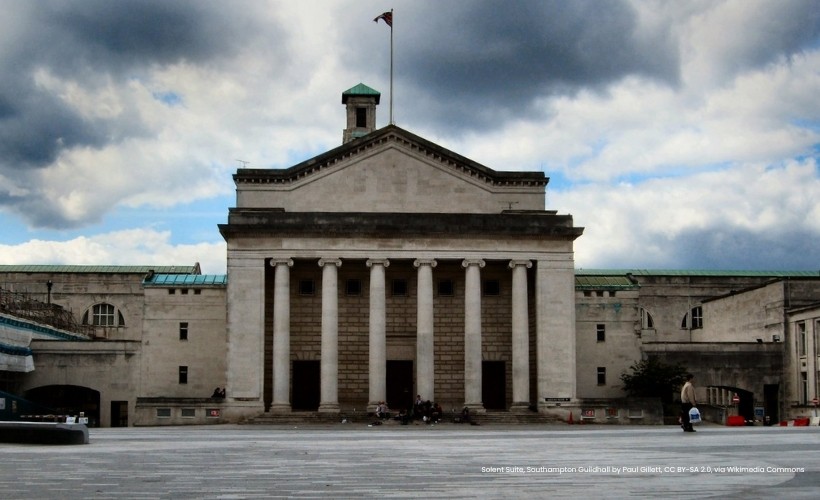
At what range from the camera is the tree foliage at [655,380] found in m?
64.1

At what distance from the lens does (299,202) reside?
62.8m

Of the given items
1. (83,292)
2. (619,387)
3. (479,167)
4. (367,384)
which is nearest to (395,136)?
(479,167)

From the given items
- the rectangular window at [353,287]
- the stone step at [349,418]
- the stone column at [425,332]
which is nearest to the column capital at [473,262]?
the stone column at [425,332]

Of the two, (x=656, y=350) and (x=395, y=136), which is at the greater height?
(x=395, y=136)

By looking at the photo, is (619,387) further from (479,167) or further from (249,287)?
(249,287)

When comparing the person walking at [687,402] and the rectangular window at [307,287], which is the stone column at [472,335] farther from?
the person walking at [687,402]

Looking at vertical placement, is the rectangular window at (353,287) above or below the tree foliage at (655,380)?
above

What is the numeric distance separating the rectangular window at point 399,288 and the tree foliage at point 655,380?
14.8m

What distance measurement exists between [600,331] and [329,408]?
755 inches

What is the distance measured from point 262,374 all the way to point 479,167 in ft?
57.1

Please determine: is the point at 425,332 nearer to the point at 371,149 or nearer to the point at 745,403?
the point at 371,149

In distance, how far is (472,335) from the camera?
196 ft

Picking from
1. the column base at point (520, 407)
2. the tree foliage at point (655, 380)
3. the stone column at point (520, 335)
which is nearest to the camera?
the column base at point (520, 407)

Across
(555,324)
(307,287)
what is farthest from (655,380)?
(307,287)
